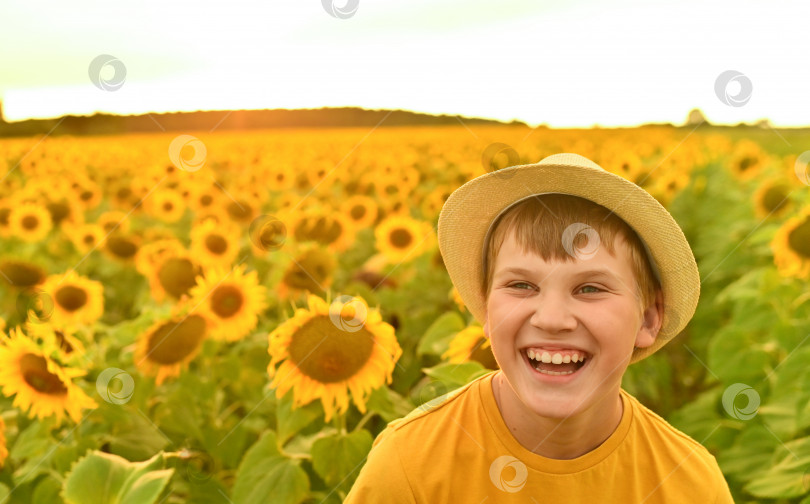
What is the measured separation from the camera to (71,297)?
4609 millimetres

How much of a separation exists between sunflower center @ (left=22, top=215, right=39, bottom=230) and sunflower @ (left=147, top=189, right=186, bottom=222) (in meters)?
1.18

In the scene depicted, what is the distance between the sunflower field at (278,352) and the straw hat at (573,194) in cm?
40

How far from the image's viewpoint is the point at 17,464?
136 inches

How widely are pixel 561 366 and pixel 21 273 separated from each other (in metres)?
4.71

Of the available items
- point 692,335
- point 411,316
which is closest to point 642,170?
point 692,335

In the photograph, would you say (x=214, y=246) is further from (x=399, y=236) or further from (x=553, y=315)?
(x=553, y=315)

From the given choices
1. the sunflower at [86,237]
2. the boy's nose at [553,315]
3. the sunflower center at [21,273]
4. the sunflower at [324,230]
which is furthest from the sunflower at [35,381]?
the sunflower at [86,237]

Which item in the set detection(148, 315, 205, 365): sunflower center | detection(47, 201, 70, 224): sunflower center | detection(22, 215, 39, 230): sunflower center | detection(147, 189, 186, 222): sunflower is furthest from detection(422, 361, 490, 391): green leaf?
detection(47, 201, 70, 224): sunflower center

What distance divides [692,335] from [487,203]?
490 centimetres

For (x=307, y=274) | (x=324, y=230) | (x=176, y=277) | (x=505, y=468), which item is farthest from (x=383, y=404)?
(x=324, y=230)

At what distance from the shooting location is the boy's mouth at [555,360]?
6.40 ft

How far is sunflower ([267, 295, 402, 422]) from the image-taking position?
9.26ft

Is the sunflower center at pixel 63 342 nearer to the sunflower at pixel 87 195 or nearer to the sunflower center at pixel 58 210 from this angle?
the sunflower center at pixel 58 210

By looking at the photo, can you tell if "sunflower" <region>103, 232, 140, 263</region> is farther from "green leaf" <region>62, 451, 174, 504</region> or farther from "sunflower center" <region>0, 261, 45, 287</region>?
"green leaf" <region>62, 451, 174, 504</region>
